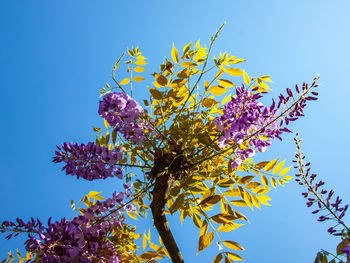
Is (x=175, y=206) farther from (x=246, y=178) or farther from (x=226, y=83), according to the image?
(x=226, y=83)

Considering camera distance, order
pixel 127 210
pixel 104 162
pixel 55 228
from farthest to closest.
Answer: pixel 127 210 < pixel 104 162 < pixel 55 228

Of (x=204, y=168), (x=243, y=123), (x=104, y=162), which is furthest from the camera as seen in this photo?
(x=204, y=168)

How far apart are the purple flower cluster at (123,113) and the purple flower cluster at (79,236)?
533 millimetres

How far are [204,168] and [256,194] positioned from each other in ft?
1.24

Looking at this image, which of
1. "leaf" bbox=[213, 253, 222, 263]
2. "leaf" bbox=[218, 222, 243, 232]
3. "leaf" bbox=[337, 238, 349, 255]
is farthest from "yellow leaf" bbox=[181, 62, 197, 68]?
"leaf" bbox=[337, 238, 349, 255]

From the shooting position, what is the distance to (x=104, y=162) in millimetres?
1863

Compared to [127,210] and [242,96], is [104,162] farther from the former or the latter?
[242,96]

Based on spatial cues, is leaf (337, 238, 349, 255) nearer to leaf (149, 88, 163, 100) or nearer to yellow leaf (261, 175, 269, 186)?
yellow leaf (261, 175, 269, 186)

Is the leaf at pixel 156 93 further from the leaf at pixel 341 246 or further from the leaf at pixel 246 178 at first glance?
the leaf at pixel 341 246

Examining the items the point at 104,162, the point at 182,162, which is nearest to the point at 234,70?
Answer: the point at 182,162

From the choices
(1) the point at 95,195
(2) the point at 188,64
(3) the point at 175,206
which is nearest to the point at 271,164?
(3) the point at 175,206

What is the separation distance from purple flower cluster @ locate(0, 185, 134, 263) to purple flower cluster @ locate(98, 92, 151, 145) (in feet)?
1.75

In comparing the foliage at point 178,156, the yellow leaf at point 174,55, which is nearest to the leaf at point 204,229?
the foliage at point 178,156

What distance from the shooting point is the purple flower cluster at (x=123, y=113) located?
5.79 feet
